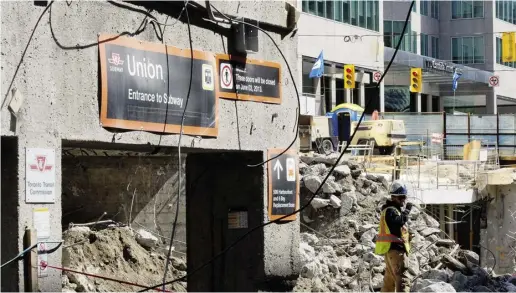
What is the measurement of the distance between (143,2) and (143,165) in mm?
6285

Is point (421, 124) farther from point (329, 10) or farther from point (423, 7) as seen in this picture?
point (423, 7)

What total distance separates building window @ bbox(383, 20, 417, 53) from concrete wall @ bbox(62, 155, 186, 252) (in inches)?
1712

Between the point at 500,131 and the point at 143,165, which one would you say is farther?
the point at 500,131

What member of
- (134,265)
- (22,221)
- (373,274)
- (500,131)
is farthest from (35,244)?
(500,131)

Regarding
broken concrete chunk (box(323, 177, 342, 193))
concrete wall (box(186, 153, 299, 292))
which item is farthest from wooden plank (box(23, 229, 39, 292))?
broken concrete chunk (box(323, 177, 342, 193))

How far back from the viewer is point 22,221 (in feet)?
32.1

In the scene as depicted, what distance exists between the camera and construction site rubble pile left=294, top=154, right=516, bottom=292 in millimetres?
16062

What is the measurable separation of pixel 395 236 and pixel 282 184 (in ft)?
5.22

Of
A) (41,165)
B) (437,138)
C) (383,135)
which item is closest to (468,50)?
(437,138)

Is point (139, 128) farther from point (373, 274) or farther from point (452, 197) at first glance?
point (452, 197)

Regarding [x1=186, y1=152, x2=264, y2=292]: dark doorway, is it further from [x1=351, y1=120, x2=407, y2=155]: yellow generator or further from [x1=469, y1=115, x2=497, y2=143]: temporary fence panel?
[x1=469, y1=115, x2=497, y2=143]: temporary fence panel

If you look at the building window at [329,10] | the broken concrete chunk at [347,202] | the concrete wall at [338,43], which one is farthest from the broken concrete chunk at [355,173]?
the building window at [329,10]

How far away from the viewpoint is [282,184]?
13359 mm

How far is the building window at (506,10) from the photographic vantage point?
7194 centimetres
